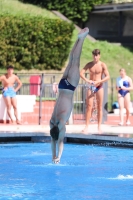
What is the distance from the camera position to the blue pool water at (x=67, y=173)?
823cm

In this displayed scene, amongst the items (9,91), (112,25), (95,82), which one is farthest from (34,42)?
(95,82)

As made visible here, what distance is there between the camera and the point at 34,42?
29469 mm

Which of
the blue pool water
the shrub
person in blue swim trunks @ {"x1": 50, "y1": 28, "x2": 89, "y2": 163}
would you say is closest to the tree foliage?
the shrub

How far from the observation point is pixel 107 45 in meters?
34.2

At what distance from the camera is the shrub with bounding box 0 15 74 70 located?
28.5 m

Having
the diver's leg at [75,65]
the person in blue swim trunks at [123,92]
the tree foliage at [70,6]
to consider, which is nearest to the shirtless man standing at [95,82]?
the person in blue swim trunks at [123,92]

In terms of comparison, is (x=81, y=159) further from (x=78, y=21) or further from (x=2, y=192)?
(x=78, y=21)

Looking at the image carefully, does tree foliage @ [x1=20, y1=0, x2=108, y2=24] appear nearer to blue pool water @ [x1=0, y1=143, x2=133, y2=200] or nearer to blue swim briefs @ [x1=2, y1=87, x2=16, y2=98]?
blue swim briefs @ [x1=2, y1=87, x2=16, y2=98]

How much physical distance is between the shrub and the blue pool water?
1514 centimetres

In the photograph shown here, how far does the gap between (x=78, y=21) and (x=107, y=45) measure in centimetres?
290

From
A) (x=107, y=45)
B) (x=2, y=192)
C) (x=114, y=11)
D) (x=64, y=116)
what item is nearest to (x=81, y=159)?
(x=64, y=116)

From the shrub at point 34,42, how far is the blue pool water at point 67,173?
15.1 metres

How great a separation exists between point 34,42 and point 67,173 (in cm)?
1990

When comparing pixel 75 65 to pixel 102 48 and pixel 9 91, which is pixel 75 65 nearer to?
pixel 9 91
